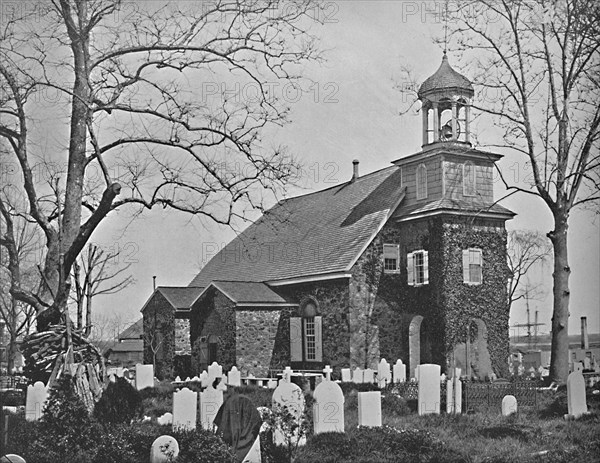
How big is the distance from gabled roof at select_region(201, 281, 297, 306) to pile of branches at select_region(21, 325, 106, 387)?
12112mm

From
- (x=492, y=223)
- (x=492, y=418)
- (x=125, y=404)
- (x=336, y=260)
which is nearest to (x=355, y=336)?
(x=336, y=260)

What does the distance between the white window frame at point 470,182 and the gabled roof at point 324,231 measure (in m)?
1.98

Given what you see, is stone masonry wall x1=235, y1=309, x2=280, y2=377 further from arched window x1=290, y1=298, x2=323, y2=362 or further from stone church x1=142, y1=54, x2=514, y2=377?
arched window x1=290, y1=298, x2=323, y2=362

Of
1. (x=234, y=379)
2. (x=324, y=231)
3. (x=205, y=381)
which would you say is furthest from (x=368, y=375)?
(x=324, y=231)

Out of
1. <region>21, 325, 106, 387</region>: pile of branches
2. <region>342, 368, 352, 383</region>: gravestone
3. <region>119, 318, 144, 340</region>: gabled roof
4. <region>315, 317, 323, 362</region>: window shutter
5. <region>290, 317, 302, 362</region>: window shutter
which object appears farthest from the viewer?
<region>119, 318, 144, 340</region>: gabled roof

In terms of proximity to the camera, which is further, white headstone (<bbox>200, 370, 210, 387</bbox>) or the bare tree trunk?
white headstone (<bbox>200, 370, 210, 387</bbox>)

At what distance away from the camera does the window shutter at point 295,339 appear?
26.0 meters

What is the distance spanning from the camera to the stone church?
79.6ft

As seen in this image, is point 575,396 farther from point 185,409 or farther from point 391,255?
point 391,255

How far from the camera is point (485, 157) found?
81.8 ft

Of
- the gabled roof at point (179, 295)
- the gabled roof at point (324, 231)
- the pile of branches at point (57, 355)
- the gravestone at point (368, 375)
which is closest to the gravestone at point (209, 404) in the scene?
the pile of branches at point (57, 355)

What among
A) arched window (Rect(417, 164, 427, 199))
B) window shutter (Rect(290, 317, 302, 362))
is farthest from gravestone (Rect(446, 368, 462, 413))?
window shutter (Rect(290, 317, 302, 362))

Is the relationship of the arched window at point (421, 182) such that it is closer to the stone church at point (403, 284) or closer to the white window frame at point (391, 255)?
the stone church at point (403, 284)

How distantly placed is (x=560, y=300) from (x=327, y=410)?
7.68m
